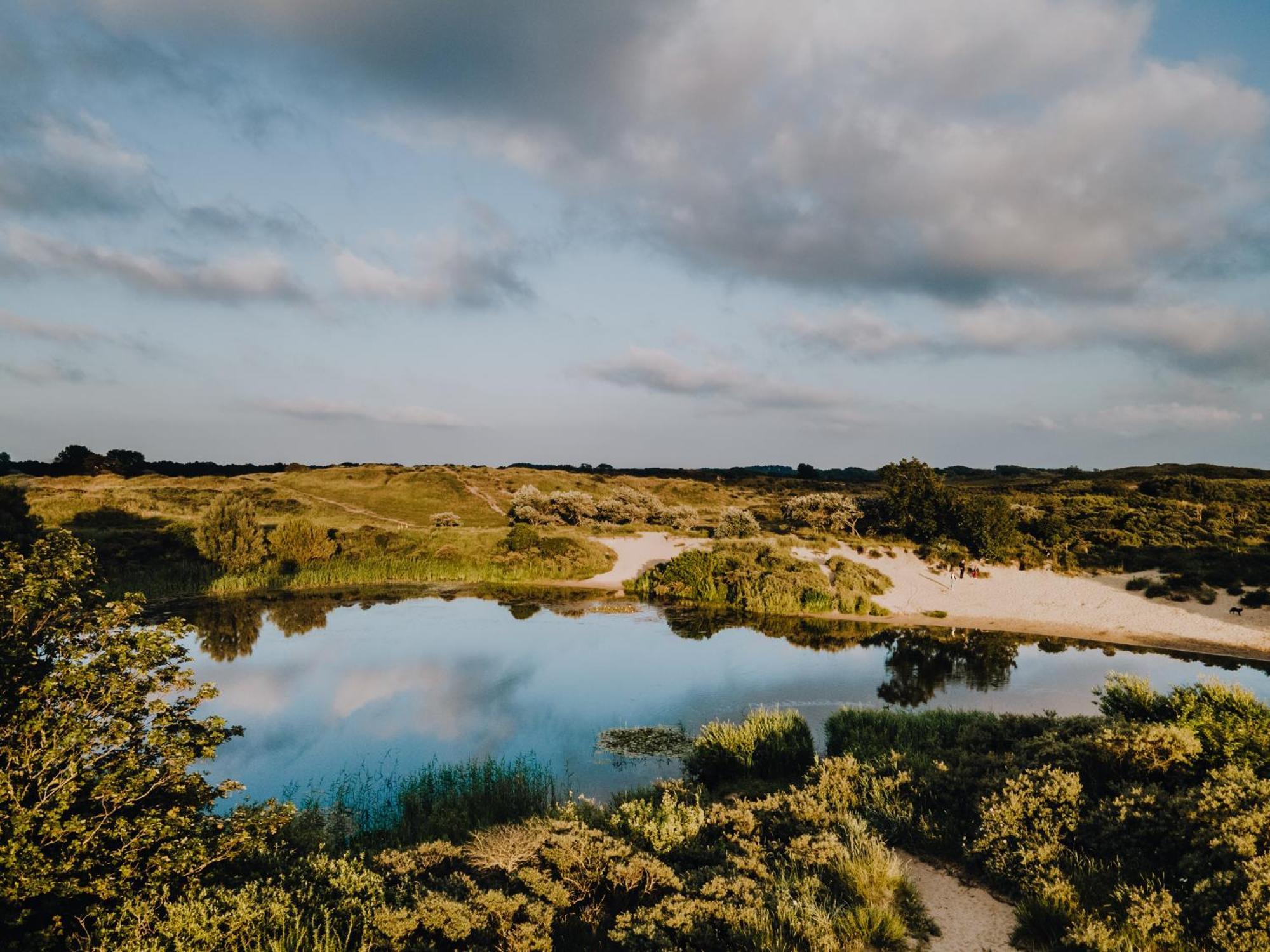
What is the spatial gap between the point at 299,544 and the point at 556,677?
24607 millimetres

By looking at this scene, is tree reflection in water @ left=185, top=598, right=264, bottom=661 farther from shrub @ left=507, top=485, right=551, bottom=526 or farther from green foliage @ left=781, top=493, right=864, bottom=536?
green foliage @ left=781, top=493, right=864, bottom=536

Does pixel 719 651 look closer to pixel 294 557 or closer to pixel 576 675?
pixel 576 675

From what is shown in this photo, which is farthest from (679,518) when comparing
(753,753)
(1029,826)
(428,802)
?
(1029,826)

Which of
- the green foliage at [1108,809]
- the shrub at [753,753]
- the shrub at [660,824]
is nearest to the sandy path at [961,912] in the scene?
the green foliage at [1108,809]

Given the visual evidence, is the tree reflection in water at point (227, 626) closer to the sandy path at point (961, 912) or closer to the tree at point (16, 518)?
the tree at point (16, 518)

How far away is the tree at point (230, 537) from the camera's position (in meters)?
32.3

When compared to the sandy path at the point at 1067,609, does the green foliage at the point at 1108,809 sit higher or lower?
higher

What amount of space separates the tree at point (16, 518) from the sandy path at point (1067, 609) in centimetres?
3628

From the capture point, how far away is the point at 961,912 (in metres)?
6.52

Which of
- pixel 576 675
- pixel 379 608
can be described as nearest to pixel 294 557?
pixel 379 608

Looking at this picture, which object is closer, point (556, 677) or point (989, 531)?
point (556, 677)

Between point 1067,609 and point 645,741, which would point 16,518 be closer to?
point 645,741

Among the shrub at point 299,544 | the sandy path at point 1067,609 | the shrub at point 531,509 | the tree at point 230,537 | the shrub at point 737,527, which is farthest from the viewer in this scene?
the shrub at point 531,509

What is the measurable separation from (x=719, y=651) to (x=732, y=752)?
1021cm
